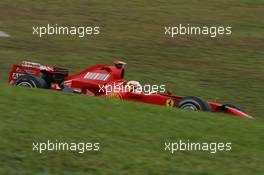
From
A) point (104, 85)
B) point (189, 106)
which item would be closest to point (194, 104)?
point (189, 106)

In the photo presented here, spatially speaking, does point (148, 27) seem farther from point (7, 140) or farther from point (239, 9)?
point (7, 140)

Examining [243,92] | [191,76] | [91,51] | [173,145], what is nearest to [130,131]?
[173,145]

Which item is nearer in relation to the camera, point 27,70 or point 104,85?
point 104,85

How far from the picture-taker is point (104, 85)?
44.0 ft

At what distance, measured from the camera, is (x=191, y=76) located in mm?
19281

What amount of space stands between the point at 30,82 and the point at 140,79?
5850 mm

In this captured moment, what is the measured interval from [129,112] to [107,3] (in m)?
23.8

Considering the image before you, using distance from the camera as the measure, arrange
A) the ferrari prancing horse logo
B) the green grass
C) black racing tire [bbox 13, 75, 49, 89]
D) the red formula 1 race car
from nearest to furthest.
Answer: the green grass → the red formula 1 race car → the ferrari prancing horse logo → black racing tire [bbox 13, 75, 49, 89]

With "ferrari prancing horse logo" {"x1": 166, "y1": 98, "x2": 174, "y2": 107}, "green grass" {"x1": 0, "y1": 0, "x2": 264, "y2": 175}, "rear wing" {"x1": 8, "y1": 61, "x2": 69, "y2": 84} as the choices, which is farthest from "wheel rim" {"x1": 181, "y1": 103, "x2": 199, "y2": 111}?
"rear wing" {"x1": 8, "y1": 61, "x2": 69, "y2": 84}

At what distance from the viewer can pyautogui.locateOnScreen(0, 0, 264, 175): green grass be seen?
7.45m

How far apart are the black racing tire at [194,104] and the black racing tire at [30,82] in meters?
2.92

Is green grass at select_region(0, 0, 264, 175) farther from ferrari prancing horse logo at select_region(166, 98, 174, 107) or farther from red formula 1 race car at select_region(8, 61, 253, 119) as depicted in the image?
ferrari prancing horse logo at select_region(166, 98, 174, 107)

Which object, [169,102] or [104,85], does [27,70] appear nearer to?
[104,85]

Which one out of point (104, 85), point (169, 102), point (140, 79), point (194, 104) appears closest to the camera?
point (194, 104)
